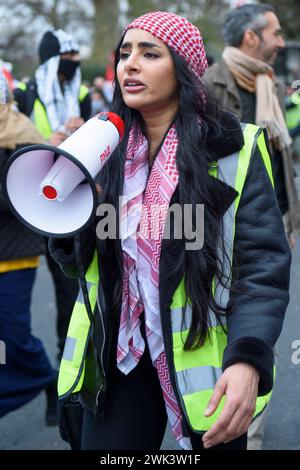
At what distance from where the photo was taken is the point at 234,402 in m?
1.77

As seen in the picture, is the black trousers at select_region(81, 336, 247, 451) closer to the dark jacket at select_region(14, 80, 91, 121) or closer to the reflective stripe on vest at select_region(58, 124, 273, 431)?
the reflective stripe on vest at select_region(58, 124, 273, 431)

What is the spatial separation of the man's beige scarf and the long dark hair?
1.44 meters

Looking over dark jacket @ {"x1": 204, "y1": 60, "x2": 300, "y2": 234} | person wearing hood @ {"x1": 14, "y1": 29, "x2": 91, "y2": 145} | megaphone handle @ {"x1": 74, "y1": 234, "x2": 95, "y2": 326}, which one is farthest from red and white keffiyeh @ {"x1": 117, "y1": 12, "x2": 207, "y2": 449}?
person wearing hood @ {"x1": 14, "y1": 29, "x2": 91, "y2": 145}

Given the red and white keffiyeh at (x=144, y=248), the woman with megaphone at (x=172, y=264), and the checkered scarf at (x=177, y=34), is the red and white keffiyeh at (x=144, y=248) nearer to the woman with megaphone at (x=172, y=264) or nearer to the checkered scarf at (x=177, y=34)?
the woman with megaphone at (x=172, y=264)

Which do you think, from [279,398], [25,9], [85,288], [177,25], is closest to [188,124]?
[177,25]

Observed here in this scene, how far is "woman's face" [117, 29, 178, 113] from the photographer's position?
6.79 ft

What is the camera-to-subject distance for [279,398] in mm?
4000

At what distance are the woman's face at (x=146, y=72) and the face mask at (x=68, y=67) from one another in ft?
9.10

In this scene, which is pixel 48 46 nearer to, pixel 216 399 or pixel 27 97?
pixel 27 97

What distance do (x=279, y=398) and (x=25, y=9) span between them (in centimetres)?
2350

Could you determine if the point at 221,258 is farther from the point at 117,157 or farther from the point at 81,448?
the point at 81,448

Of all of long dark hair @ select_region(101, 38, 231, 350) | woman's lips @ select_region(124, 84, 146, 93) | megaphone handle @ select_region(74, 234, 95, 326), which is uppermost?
woman's lips @ select_region(124, 84, 146, 93)

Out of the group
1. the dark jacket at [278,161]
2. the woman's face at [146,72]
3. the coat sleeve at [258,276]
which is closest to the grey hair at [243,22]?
the dark jacket at [278,161]

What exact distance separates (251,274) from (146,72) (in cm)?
63
